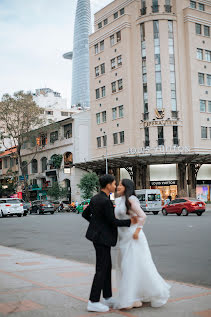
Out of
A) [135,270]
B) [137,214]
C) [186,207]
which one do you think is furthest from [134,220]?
[186,207]

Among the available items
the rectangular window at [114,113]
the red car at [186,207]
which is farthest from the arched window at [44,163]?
the red car at [186,207]

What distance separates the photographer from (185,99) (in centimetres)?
4784

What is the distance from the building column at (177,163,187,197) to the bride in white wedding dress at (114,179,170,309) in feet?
139

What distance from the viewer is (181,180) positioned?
4719cm

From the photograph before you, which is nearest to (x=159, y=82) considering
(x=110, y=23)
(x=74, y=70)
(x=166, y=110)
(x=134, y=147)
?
(x=166, y=110)

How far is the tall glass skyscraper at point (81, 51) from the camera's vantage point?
16686cm

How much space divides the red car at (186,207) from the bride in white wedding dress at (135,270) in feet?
80.4

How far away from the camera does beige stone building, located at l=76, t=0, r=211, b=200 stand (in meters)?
46.8

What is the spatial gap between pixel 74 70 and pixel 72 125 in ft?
400

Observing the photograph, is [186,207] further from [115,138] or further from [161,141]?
[115,138]

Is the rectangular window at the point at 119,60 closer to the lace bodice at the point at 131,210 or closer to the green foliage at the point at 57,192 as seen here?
the green foliage at the point at 57,192

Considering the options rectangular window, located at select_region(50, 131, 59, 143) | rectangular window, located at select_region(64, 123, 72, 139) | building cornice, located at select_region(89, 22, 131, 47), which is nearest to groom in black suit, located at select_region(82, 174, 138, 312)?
building cornice, located at select_region(89, 22, 131, 47)

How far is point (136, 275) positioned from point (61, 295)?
4.47 feet

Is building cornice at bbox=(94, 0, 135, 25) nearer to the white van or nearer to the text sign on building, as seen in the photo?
the text sign on building
